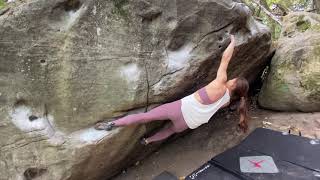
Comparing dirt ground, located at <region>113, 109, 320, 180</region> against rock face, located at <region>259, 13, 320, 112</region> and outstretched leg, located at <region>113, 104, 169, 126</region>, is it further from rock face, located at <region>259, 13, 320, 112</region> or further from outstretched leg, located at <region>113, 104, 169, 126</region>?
outstretched leg, located at <region>113, 104, 169, 126</region>

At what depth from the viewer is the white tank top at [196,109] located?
3847mm

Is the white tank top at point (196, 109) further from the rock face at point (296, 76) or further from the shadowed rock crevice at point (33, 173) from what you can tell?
the shadowed rock crevice at point (33, 173)

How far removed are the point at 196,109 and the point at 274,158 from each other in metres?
1.06

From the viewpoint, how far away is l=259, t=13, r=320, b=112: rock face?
494 centimetres

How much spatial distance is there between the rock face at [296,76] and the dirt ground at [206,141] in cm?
16

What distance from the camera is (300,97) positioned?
5004 mm

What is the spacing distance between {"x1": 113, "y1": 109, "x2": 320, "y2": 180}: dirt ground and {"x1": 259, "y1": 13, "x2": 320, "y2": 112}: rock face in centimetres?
16

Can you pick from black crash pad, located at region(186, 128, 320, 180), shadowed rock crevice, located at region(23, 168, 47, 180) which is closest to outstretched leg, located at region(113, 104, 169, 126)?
black crash pad, located at region(186, 128, 320, 180)

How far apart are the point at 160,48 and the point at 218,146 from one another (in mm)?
1681

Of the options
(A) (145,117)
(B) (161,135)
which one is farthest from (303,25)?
(A) (145,117)

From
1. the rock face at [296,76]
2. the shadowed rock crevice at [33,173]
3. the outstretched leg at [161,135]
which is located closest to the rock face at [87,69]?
the shadowed rock crevice at [33,173]

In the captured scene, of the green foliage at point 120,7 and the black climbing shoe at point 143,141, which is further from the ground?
the green foliage at point 120,7

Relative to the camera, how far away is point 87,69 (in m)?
3.82

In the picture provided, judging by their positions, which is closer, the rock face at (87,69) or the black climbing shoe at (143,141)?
the rock face at (87,69)
